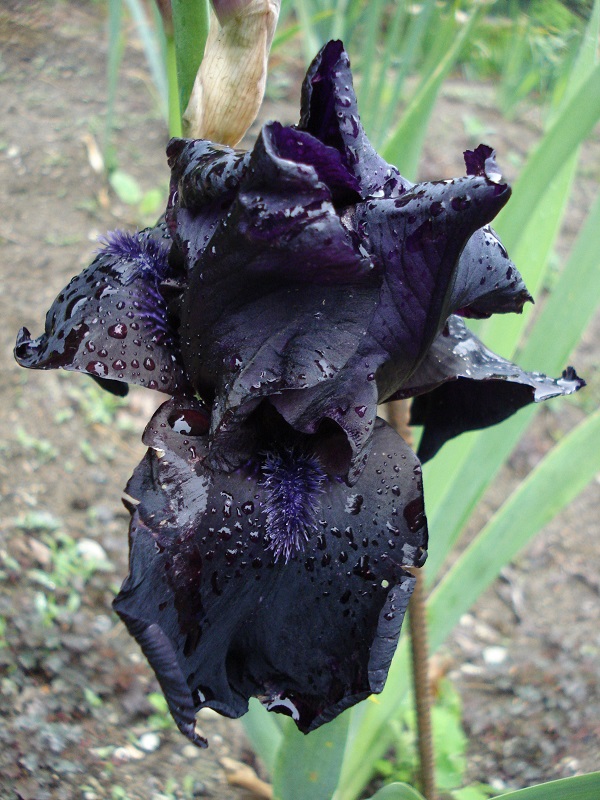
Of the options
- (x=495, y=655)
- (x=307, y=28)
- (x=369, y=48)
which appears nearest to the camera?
(x=495, y=655)

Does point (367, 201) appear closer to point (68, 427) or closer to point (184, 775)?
point (184, 775)

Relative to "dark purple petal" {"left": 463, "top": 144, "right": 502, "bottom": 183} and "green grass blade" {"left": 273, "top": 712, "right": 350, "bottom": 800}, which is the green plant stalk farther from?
"green grass blade" {"left": 273, "top": 712, "right": 350, "bottom": 800}

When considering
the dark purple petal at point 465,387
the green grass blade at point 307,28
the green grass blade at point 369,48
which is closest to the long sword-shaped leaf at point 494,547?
the dark purple petal at point 465,387

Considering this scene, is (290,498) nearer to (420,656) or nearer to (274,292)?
(274,292)

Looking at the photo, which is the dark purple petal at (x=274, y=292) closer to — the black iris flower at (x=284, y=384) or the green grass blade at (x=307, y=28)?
the black iris flower at (x=284, y=384)

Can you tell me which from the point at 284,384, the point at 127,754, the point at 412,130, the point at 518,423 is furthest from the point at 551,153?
the point at 127,754

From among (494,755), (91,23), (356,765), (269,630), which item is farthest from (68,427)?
(91,23)
